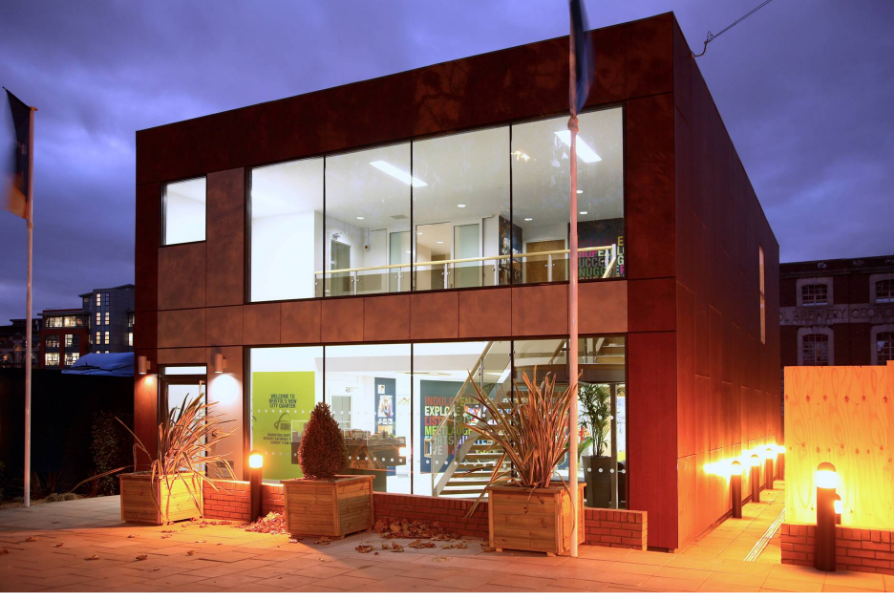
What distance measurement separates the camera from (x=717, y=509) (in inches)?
401

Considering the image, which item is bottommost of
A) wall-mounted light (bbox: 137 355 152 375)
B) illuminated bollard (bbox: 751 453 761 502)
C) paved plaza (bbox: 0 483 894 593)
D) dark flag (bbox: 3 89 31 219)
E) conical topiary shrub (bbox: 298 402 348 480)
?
illuminated bollard (bbox: 751 453 761 502)

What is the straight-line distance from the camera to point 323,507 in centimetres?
880

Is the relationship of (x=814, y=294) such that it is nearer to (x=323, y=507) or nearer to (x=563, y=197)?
(x=563, y=197)

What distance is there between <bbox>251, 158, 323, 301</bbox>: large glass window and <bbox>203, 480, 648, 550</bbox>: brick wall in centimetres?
272

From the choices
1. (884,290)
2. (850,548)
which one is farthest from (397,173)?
(884,290)

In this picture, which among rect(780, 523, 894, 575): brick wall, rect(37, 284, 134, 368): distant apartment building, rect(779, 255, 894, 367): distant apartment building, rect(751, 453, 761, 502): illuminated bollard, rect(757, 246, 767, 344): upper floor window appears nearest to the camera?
rect(780, 523, 894, 575): brick wall

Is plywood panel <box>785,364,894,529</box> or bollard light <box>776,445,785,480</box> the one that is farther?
bollard light <box>776,445,785,480</box>

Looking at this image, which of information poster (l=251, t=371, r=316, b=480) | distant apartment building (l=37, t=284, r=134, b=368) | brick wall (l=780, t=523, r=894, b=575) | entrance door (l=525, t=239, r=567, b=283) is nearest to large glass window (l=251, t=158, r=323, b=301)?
information poster (l=251, t=371, r=316, b=480)

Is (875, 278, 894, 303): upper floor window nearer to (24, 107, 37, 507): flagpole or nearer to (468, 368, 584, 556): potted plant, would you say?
(468, 368, 584, 556): potted plant

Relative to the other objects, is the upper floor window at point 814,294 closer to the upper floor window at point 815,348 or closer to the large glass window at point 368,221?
the upper floor window at point 815,348

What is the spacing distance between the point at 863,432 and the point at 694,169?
12.4ft

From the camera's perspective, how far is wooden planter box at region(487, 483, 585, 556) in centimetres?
759

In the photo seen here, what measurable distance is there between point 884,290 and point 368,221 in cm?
2904

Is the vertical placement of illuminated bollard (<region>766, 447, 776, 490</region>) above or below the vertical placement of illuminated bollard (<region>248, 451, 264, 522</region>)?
below
